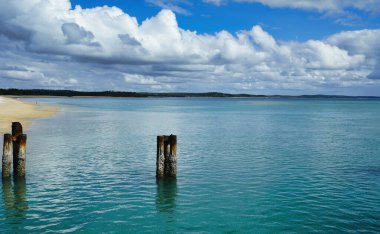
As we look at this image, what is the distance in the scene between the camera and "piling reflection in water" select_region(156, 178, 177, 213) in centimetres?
1812

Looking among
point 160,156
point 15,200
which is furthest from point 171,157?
point 15,200

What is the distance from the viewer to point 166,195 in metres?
19.7

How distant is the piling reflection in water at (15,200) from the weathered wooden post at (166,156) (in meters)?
6.81

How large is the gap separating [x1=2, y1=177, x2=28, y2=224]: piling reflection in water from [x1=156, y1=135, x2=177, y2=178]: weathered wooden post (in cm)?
681

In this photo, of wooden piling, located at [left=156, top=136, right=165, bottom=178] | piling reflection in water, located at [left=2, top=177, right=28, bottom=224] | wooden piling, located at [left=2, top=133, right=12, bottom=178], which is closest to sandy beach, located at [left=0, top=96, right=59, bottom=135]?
wooden piling, located at [left=2, top=133, right=12, bottom=178]

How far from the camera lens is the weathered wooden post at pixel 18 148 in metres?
21.5

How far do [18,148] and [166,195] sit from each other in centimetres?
846

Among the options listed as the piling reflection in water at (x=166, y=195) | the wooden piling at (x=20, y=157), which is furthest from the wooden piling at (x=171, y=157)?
the wooden piling at (x=20, y=157)

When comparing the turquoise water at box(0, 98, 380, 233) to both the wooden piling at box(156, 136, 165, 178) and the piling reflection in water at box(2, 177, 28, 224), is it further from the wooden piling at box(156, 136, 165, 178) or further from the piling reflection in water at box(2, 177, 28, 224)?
the wooden piling at box(156, 136, 165, 178)

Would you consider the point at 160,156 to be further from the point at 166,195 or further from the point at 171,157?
the point at 166,195

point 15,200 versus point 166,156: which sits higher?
point 166,156

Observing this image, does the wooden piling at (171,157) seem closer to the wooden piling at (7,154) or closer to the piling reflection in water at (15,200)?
the piling reflection in water at (15,200)

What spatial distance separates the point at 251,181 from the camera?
2289cm

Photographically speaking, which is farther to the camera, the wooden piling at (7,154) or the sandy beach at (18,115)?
the sandy beach at (18,115)
